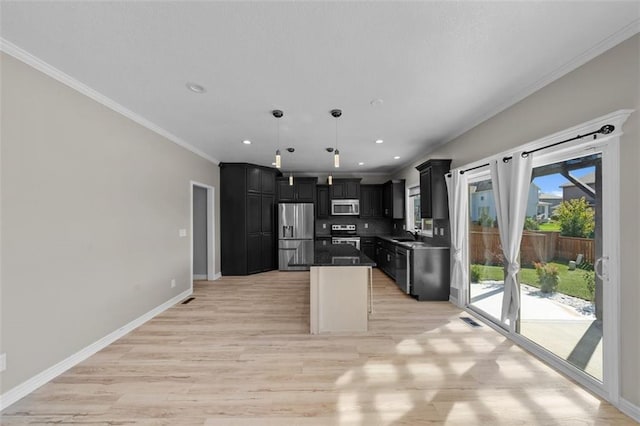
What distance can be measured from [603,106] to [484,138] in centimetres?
137

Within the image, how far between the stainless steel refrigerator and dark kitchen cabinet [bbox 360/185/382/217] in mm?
1741

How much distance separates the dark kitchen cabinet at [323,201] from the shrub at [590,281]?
5.38m

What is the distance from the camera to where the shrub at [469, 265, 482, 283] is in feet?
11.9

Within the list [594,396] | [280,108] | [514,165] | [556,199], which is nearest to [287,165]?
[280,108]

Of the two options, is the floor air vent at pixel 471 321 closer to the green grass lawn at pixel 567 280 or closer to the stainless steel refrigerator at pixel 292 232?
the green grass lawn at pixel 567 280

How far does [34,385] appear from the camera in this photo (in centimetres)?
202

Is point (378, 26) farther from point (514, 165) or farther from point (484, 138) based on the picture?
point (484, 138)

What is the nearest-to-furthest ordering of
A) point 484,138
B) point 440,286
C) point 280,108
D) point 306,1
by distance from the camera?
1. point 306,1
2. point 280,108
3. point 484,138
4. point 440,286

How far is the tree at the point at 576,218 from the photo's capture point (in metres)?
2.10

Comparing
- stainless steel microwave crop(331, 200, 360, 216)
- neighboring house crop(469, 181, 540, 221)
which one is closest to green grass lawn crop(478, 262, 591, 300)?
neighboring house crop(469, 181, 540, 221)

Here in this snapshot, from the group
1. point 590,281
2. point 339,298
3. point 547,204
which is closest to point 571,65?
point 547,204

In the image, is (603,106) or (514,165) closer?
(603,106)

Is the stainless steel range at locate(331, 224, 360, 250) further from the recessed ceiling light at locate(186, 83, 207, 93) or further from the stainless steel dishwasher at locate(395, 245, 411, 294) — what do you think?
the recessed ceiling light at locate(186, 83, 207, 93)

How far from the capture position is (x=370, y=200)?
722 centimetres
